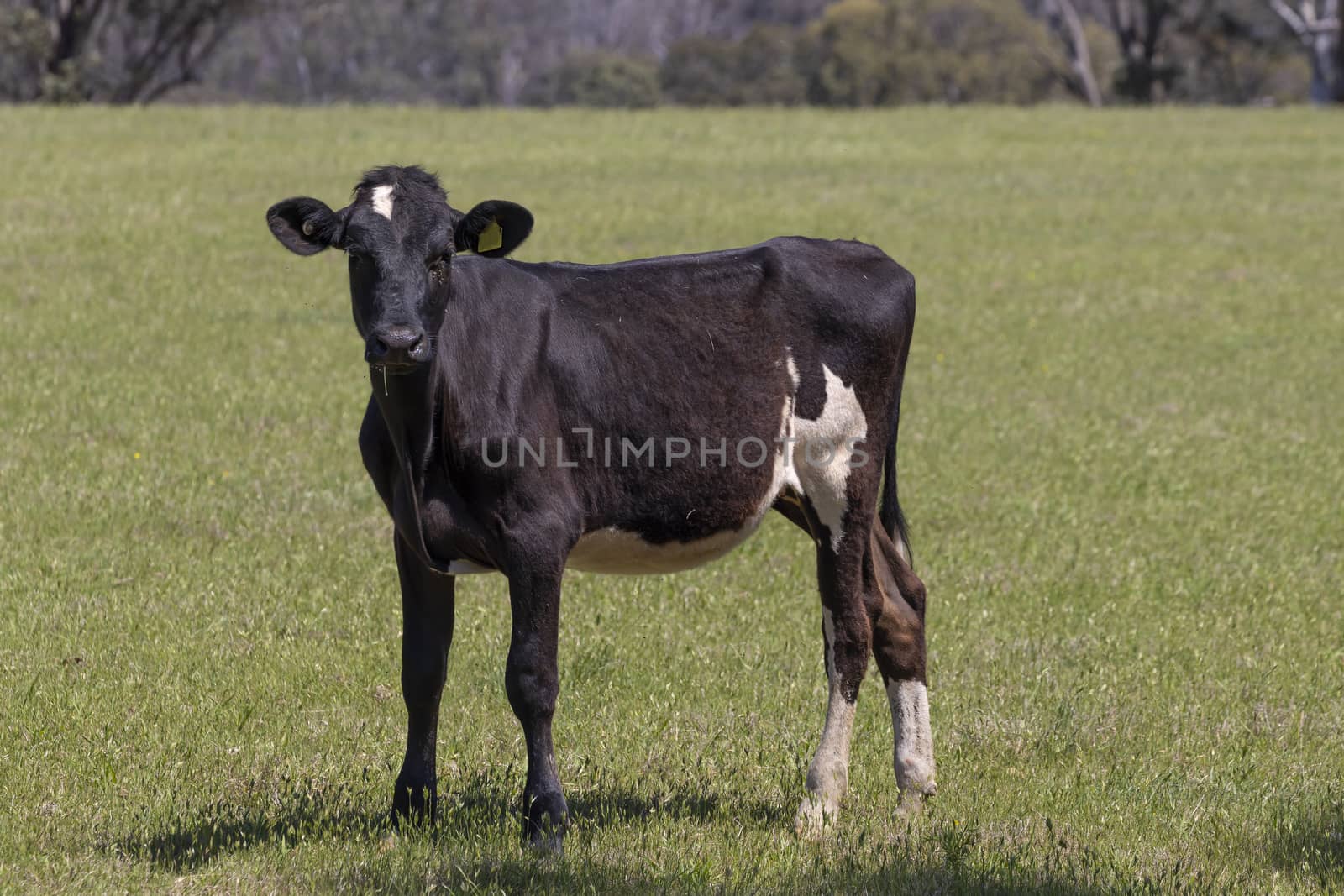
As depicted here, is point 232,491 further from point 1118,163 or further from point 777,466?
point 1118,163

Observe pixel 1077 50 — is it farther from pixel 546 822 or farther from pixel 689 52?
pixel 546 822

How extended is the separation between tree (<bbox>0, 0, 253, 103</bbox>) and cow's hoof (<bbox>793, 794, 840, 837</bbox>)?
49467 millimetres

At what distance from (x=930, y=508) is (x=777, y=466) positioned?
21.0ft

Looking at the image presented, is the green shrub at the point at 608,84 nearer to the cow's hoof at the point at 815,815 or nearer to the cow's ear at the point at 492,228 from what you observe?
the cow's hoof at the point at 815,815

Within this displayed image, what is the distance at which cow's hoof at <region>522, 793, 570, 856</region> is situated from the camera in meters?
6.34

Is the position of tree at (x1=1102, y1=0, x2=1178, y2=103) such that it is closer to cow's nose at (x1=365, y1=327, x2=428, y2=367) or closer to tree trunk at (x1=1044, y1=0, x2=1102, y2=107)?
tree trunk at (x1=1044, y1=0, x2=1102, y2=107)

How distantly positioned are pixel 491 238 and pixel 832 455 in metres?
1.86

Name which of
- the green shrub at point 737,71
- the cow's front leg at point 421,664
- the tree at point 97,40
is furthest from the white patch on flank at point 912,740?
the green shrub at point 737,71

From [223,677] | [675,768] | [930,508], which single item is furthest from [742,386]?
[930,508]

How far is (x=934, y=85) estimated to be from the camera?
3305 inches

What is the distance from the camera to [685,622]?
10.0 meters

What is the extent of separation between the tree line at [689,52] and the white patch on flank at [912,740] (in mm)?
50496

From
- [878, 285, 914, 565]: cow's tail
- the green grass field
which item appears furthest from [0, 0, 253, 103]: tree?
[878, 285, 914, 565]: cow's tail

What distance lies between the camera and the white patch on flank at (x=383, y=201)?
5918 millimetres
